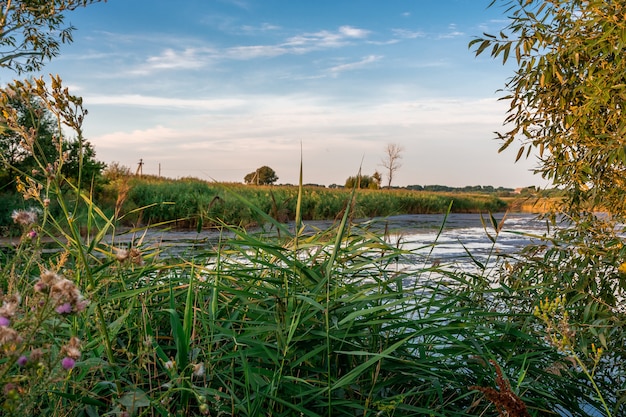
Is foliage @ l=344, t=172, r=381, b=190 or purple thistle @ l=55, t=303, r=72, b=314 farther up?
foliage @ l=344, t=172, r=381, b=190

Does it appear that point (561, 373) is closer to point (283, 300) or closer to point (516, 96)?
point (283, 300)

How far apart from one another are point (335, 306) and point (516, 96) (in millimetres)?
2285

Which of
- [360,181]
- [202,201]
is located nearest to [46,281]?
[360,181]

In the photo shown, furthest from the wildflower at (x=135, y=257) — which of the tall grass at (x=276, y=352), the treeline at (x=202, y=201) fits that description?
the treeline at (x=202, y=201)

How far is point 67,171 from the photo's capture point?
1480cm

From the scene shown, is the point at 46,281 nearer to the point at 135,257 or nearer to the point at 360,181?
the point at 135,257

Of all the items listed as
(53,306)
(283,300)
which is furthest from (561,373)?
(53,306)

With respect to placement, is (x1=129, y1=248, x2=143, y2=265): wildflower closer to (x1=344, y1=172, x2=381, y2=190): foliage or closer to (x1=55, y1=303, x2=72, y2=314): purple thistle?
(x1=55, y1=303, x2=72, y2=314): purple thistle

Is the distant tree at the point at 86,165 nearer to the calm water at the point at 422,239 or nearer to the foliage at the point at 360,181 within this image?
the calm water at the point at 422,239

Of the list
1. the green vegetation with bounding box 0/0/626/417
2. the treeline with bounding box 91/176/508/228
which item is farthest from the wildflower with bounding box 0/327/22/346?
the treeline with bounding box 91/176/508/228

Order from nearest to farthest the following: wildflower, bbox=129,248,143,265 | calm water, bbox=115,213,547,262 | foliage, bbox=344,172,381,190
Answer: wildflower, bbox=129,248,143,265 < foliage, bbox=344,172,381,190 < calm water, bbox=115,213,547,262

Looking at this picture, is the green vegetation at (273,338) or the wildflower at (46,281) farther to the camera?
the green vegetation at (273,338)

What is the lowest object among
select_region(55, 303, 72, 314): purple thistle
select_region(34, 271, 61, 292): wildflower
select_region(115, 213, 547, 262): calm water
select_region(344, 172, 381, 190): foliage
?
select_region(115, 213, 547, 262): calm water

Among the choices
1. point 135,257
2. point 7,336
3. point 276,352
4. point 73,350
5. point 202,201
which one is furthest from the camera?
point 202,201
